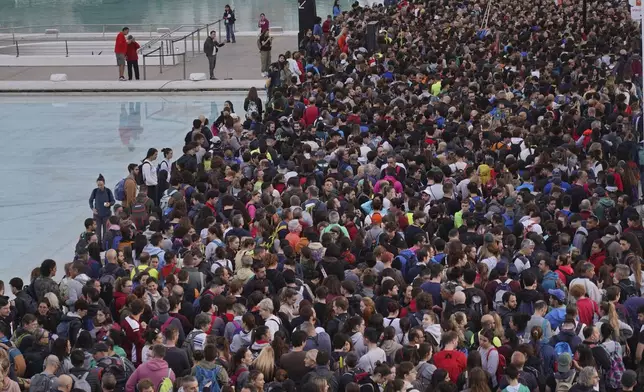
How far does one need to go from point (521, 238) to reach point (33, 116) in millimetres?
17791

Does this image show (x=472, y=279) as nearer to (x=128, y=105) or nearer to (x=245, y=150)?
(x=245, y=150)

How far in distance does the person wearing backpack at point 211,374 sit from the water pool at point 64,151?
7.57 meters

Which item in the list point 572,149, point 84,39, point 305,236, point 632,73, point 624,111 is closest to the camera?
point 305,236

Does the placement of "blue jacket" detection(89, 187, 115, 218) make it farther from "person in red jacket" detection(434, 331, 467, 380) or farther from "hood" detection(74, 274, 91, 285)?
"person in red jacket" detection(434, 331, 467, 380)

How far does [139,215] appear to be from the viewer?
1631 centimetres

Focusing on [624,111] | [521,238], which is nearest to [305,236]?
[521,238]

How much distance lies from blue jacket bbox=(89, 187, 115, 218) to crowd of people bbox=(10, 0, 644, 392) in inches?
1.4

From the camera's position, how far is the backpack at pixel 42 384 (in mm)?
10688

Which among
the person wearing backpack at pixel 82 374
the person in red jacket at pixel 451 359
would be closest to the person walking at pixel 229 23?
the person wearing backpack at pixel 82 374

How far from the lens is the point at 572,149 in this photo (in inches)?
706

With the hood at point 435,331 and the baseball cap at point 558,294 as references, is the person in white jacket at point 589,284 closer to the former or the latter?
the baseball cap at point 558,294

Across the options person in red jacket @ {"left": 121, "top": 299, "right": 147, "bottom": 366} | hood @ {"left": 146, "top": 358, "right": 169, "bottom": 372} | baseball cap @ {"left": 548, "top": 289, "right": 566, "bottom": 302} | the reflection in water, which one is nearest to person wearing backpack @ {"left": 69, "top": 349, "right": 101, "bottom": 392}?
hood @ {"left": 146, "top": 358, "right": 169, "bottom": 372}

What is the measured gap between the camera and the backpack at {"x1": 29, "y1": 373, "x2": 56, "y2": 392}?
1069 cm

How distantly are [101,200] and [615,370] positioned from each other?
8.71 metres
